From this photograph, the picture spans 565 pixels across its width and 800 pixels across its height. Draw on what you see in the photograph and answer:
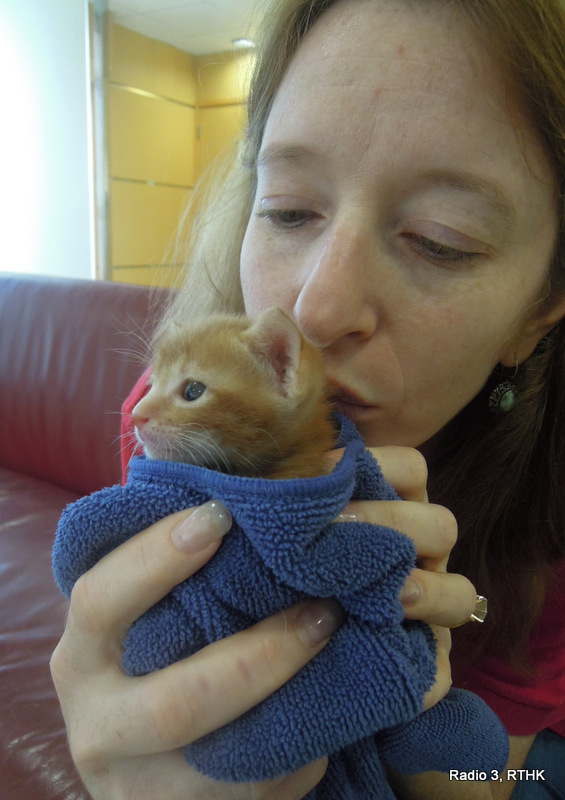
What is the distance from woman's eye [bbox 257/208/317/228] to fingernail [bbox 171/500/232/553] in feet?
1.74

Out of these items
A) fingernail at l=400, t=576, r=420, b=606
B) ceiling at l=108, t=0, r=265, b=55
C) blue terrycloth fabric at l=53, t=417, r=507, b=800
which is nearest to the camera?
blue terrycloth fabric at l=53, t=417, r=507, b=800

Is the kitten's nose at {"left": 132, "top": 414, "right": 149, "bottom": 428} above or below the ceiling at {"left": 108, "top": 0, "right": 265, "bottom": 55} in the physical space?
below

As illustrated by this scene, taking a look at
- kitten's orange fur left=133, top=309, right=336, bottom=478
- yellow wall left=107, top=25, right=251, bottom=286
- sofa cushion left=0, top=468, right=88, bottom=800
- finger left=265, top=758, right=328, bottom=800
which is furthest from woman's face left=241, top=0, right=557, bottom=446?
yellow wall left=107, top=25, right=251, bottom=286

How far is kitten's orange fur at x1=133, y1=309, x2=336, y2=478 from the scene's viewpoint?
0.71m

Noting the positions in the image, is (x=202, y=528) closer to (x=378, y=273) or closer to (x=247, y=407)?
(x=247, y=407)

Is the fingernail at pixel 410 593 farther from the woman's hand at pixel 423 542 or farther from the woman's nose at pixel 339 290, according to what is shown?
the woman's nose at pixel 339 290

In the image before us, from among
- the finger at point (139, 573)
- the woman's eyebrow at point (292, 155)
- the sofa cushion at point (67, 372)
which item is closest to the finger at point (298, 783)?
the finger at point (139, 573)

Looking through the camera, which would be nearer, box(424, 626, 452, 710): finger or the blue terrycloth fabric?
the blue terrycloth fabric

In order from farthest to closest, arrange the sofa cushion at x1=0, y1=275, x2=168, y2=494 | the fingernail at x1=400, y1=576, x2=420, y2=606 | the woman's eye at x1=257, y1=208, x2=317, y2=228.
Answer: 1. the sofa cushion at x1=0, y1=275, x2=168, y2=494
2. the woman's eye at x1=257, y1=208, x2=317, y2=228
3. the fingernail at x1=400, y1=576, x2=420, y2=606

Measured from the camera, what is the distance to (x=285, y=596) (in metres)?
0.64

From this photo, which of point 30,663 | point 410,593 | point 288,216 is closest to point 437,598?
point 410,593

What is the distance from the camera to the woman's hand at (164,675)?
62 centimetres

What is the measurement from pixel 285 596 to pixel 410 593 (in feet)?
0.57

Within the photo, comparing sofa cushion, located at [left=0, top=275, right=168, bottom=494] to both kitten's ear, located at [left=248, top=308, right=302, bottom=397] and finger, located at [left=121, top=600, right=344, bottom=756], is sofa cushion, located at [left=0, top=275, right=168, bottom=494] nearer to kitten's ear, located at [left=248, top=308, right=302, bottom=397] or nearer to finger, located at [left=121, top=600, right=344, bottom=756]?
kitten's ear, located at [left=248, top=308, right=302, bottom=397]
